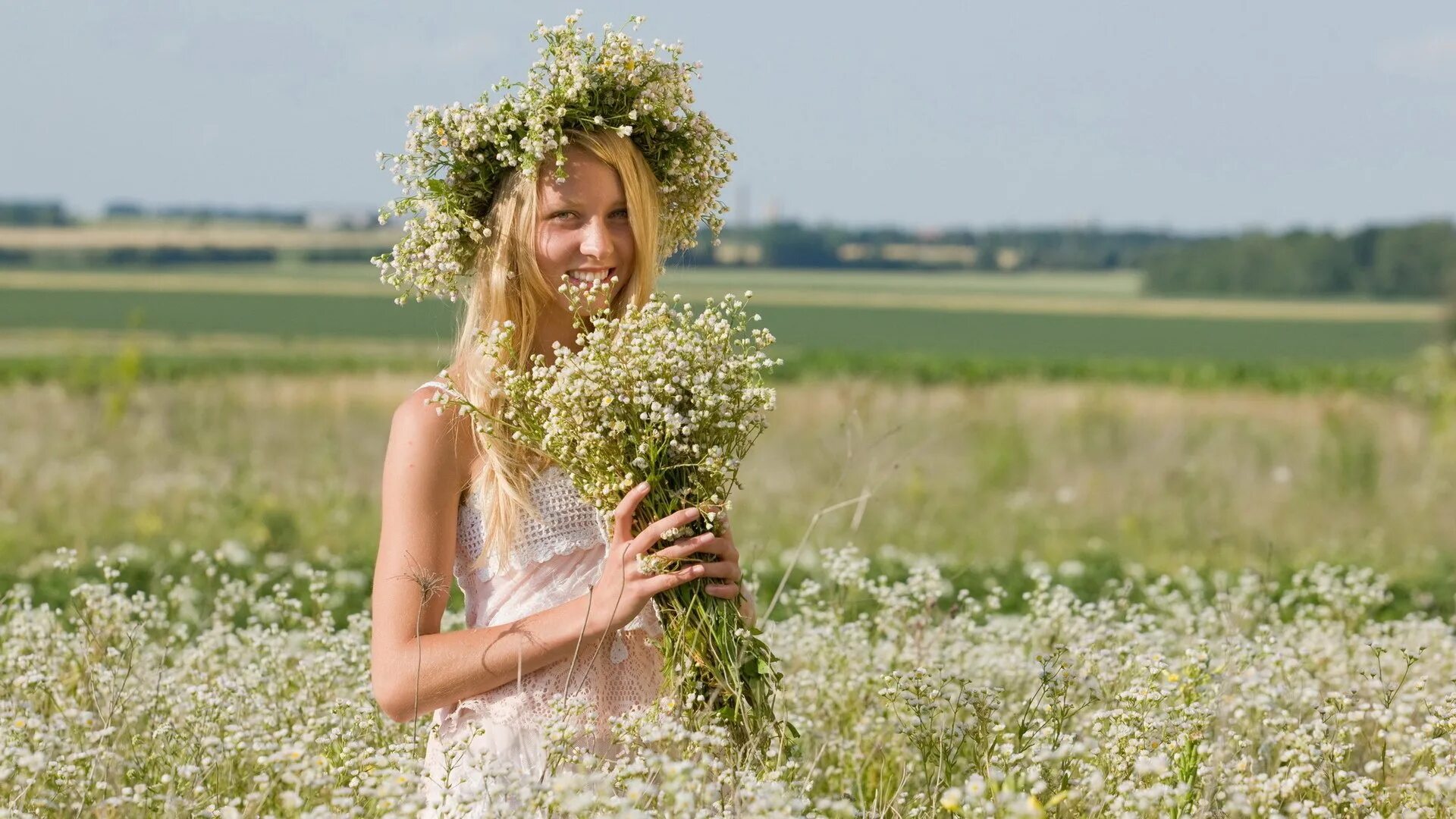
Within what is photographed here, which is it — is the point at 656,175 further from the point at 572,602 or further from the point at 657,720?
the point at 657,720

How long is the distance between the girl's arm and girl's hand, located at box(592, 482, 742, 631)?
2.1 inches

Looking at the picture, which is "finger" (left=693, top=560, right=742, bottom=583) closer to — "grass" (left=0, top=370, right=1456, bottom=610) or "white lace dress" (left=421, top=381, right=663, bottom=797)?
"white lace dress" (left=421, top=381, right=663, bottom=797)

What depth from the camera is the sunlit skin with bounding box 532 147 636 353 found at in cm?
362

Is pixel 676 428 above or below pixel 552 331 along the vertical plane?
below

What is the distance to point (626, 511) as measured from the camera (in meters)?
3.32

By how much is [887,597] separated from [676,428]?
197 centimetres

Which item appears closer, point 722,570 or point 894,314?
point 722,570

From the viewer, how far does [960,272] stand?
110625mm

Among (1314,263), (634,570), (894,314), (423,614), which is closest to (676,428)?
(634,570)

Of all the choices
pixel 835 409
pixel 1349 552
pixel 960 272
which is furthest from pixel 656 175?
pixel 960 272

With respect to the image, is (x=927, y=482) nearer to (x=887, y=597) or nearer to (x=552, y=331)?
(x=887, y=597)

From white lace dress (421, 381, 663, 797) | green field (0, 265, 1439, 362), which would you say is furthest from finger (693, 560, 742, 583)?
green field (0, 265, 1439, 362)

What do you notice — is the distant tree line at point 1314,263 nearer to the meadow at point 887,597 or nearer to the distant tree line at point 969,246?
the distant tree line at point 969,246

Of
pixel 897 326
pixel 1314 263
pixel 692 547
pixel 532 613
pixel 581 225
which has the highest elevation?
pixel 581 225
